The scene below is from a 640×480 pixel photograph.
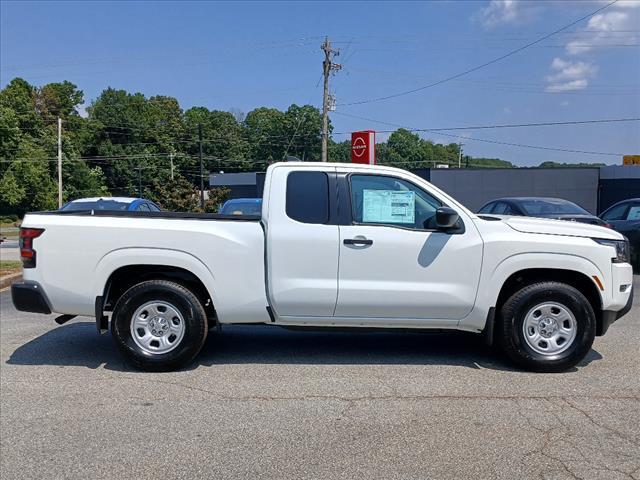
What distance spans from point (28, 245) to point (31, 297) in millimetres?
490

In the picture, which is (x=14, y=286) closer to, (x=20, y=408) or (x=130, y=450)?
(x=20, y=408)

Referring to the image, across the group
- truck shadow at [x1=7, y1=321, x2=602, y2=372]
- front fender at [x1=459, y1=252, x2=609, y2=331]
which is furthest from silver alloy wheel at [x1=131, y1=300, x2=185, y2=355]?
front fender at [x1=459, y1=252, x2=609, y2=331]

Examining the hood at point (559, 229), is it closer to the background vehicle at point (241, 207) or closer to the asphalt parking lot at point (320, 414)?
the asphalt parking lot at point (320, 414)

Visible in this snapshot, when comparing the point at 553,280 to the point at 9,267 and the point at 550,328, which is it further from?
the point at 9,267

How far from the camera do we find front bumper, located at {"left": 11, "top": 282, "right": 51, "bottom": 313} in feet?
18.6

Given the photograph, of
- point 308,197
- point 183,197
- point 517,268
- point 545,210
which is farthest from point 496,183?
point 308,197

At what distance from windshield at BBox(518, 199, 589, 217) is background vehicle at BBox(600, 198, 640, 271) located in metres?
1.33

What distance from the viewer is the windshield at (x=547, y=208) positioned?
40.2 feet

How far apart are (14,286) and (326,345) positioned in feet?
10.5

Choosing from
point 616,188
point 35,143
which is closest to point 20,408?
point 616,188

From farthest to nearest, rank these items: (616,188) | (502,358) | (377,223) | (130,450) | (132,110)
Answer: (132,110) < (616,188) < (502,358) < (377,223) < (130,450)

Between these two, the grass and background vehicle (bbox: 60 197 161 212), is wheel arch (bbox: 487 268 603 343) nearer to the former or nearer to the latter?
background vehicle (bbox: 60 197 161 212)

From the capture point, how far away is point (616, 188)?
4162 cm

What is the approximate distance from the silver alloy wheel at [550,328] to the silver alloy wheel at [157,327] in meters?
3.24
